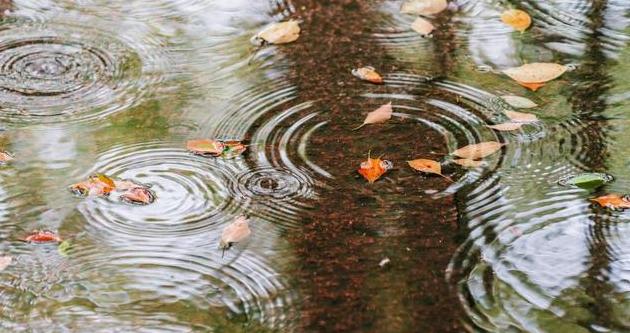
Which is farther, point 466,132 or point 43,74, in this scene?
point 43,74

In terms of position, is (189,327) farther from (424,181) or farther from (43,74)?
(43,74)

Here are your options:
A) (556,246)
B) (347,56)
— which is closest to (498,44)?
(347,56)

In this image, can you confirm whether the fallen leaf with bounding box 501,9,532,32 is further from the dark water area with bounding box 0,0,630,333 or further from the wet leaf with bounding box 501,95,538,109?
the wet leaf with bounding box 501,95,538,109

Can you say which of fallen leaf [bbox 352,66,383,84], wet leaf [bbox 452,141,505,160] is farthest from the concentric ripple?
wet leaf [bbox 452,141,505,160]

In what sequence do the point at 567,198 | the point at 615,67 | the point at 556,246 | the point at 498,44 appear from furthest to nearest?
1. the point at 498,44
2. the point at 615,67
3. the point at 567,198
4. the point at 556,246

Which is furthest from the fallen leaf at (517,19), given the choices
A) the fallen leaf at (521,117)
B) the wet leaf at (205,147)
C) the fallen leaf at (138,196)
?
the fallen leaf at (138,196)

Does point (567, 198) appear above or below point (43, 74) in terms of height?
below

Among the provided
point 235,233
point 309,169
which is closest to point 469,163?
point 309,169
